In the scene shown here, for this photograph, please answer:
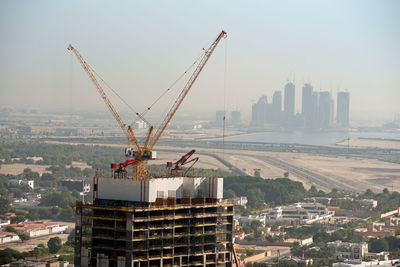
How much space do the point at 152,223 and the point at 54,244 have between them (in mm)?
38396

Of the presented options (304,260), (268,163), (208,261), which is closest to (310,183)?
(268,163)

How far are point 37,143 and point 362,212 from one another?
77.9 m

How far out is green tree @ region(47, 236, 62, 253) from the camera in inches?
2837

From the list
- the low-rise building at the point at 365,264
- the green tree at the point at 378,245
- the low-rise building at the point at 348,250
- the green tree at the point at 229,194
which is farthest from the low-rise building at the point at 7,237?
the green tree at the point at 229,194

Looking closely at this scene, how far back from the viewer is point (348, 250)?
73.2 meters

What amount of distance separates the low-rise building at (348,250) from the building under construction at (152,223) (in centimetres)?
3411

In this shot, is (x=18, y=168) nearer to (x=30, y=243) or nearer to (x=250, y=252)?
(x=30, y=243)

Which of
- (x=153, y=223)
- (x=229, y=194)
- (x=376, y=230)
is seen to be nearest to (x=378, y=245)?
(x=376, y=230)

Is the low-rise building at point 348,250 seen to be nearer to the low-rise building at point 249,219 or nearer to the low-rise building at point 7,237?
the low-rise building at point 249,219

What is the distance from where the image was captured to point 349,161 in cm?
17050

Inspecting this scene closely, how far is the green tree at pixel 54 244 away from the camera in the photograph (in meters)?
72.1

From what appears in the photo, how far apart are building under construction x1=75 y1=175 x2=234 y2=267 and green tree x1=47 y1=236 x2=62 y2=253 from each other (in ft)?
116

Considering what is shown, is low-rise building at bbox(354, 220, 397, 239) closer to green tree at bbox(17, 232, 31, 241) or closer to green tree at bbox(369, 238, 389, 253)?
green tree at bbox(369, 238, 389, 253)

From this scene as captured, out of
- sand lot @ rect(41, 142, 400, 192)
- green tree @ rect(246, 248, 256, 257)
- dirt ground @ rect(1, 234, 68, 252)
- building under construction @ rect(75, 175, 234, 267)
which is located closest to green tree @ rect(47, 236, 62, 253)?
dirt ground @ rect(1, 234, 68, 252)
